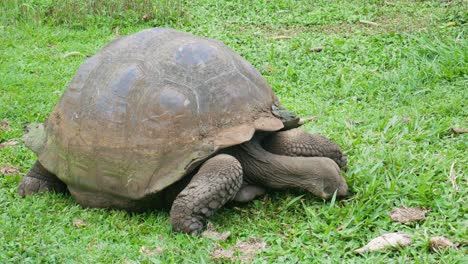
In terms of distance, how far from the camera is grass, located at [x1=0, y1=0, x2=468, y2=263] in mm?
4027

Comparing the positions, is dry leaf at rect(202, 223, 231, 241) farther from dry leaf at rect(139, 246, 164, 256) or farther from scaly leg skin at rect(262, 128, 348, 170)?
scaly leg skin at rect(262, 128, 348, 170)

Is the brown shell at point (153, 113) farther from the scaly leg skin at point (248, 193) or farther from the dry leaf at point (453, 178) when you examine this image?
the dry leaf at point (453, 178)

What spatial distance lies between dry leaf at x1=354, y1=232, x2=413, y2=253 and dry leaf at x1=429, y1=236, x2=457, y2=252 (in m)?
0.12

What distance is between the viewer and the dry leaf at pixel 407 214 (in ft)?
13.3

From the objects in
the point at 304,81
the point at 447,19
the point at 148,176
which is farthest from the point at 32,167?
the point at 447,19

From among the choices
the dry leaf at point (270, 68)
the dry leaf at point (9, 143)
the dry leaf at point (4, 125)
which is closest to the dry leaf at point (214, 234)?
the dry leaf at point (9, 143)

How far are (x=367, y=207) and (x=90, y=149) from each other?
5.66 ft

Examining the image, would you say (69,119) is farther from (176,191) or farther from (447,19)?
(447,19)

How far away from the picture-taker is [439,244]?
3738 millimetres

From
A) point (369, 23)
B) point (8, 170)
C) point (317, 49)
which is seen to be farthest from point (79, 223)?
point (369, 23)

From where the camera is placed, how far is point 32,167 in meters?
5.15

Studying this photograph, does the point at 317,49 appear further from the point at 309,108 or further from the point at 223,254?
the point at 223,254

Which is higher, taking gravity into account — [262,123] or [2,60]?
[262,123]

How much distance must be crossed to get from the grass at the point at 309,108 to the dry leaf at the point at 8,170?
89 millimetres
